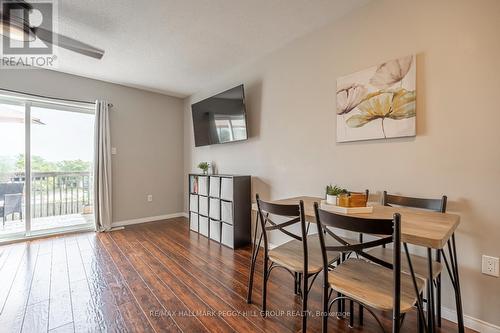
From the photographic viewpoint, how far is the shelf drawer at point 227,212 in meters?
3.11

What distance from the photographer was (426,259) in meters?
1.55

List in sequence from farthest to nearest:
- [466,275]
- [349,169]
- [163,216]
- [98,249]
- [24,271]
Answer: [163,216] → [98,249] → [24,271] → [349,169] → [466,275]

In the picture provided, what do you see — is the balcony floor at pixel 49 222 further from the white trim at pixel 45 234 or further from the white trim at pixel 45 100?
the white trim at pixel 45 100

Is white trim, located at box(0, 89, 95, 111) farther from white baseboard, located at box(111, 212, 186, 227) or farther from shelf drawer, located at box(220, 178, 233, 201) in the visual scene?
shelf drawer, located at box(220, 178, 233, 201)

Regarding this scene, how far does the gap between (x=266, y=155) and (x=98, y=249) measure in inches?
97.8

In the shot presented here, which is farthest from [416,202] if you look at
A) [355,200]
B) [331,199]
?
[331,199]

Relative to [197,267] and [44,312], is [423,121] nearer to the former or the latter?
[197,267]

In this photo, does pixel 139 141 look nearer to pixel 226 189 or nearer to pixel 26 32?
pixel 226 189

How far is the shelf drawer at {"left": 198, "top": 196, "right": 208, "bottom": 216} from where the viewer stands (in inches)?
140

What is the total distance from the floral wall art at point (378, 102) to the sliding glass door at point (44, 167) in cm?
397

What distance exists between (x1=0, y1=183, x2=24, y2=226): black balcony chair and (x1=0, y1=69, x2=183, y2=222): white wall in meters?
1.20

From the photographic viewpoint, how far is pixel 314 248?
177 centimetres

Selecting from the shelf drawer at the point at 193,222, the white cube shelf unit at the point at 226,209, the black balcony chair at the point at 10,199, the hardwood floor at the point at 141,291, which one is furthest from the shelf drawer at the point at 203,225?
the black balcony chair at the point at 10,199

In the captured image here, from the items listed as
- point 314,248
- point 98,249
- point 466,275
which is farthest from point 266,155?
point 98,249
